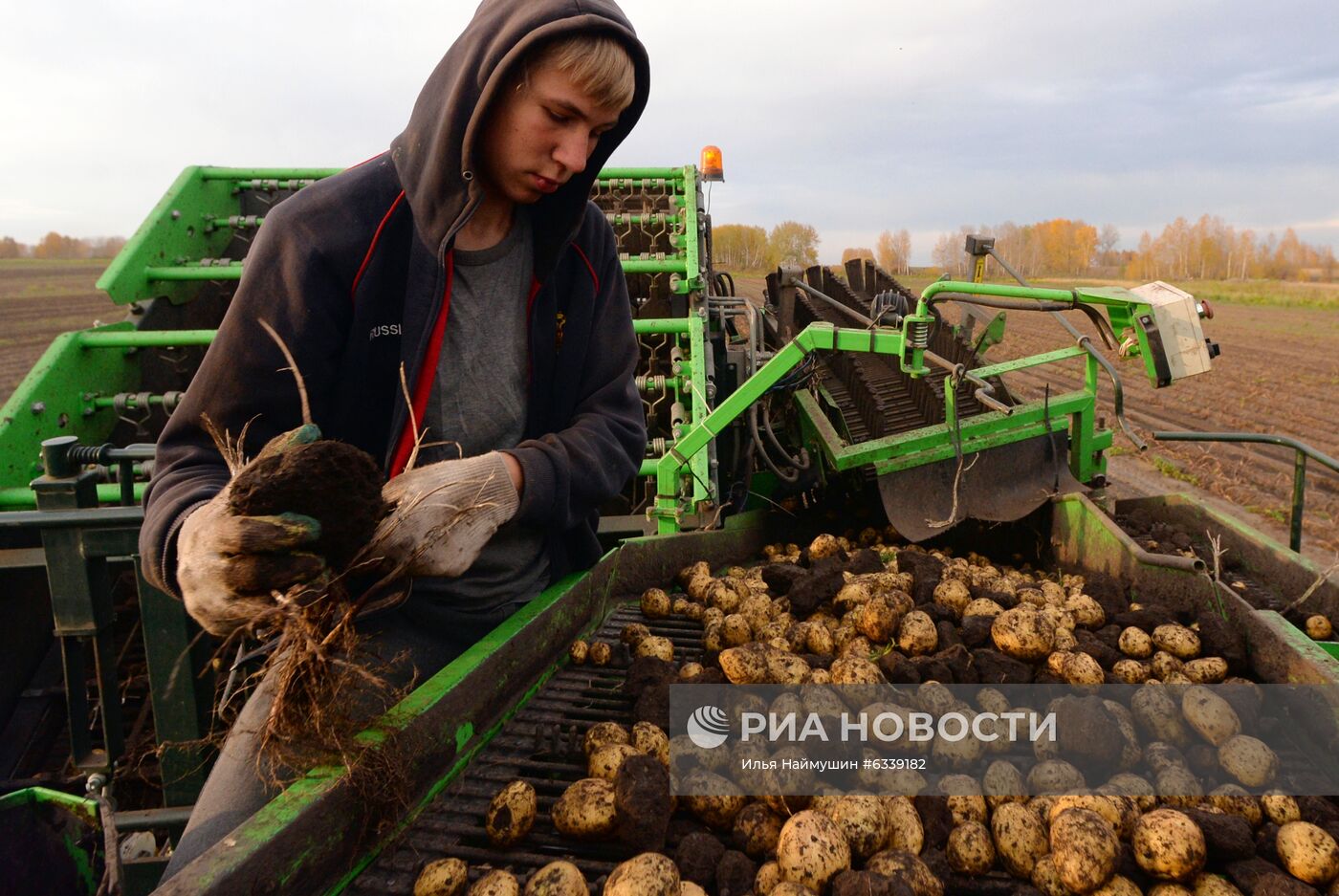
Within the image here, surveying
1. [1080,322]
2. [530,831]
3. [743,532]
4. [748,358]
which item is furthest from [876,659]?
[1080,322]

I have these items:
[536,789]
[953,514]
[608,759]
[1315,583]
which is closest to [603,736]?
[608,759]

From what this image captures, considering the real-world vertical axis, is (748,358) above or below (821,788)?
above

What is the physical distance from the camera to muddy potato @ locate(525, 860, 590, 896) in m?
1.50

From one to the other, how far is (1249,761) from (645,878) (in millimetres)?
1442

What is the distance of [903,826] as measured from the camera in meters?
1.76

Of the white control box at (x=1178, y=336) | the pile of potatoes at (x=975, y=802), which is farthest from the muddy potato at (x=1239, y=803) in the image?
the white control box at (x=1178, y=336)

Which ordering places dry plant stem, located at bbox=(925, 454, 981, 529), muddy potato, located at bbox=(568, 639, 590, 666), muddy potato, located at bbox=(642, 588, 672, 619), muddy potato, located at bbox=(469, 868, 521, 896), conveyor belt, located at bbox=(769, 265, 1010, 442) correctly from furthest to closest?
conveyor belt, located at bbox=(769, 265, 1010, 442), dry plant stem, located at bbox=(925, 454, 981, 529), muddy potato, located at bbox=(642, 588, 672, 619), muddy potato, located at bbox=(568, 639, 590, 666), muddy potato, located at bbox=(469, 868, 521, 896)

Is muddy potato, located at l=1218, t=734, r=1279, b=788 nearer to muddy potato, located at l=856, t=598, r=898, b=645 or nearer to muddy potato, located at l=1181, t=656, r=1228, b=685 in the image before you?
muddy potato, located at l=1181, t=656, r=1228, b=685

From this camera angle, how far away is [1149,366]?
3326mm

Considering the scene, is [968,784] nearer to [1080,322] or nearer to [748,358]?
[748,358]

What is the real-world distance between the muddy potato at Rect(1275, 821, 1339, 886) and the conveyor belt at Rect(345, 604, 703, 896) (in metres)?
1.32

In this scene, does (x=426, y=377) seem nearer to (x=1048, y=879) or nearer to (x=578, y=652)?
(x=578, y=652)

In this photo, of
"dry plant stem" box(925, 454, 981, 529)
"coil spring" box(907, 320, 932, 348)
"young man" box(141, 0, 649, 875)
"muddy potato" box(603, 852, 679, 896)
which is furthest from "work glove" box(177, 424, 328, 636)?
"dry plant stem" box(925, 454, 981, 529)

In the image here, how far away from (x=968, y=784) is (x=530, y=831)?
0.97 meters
